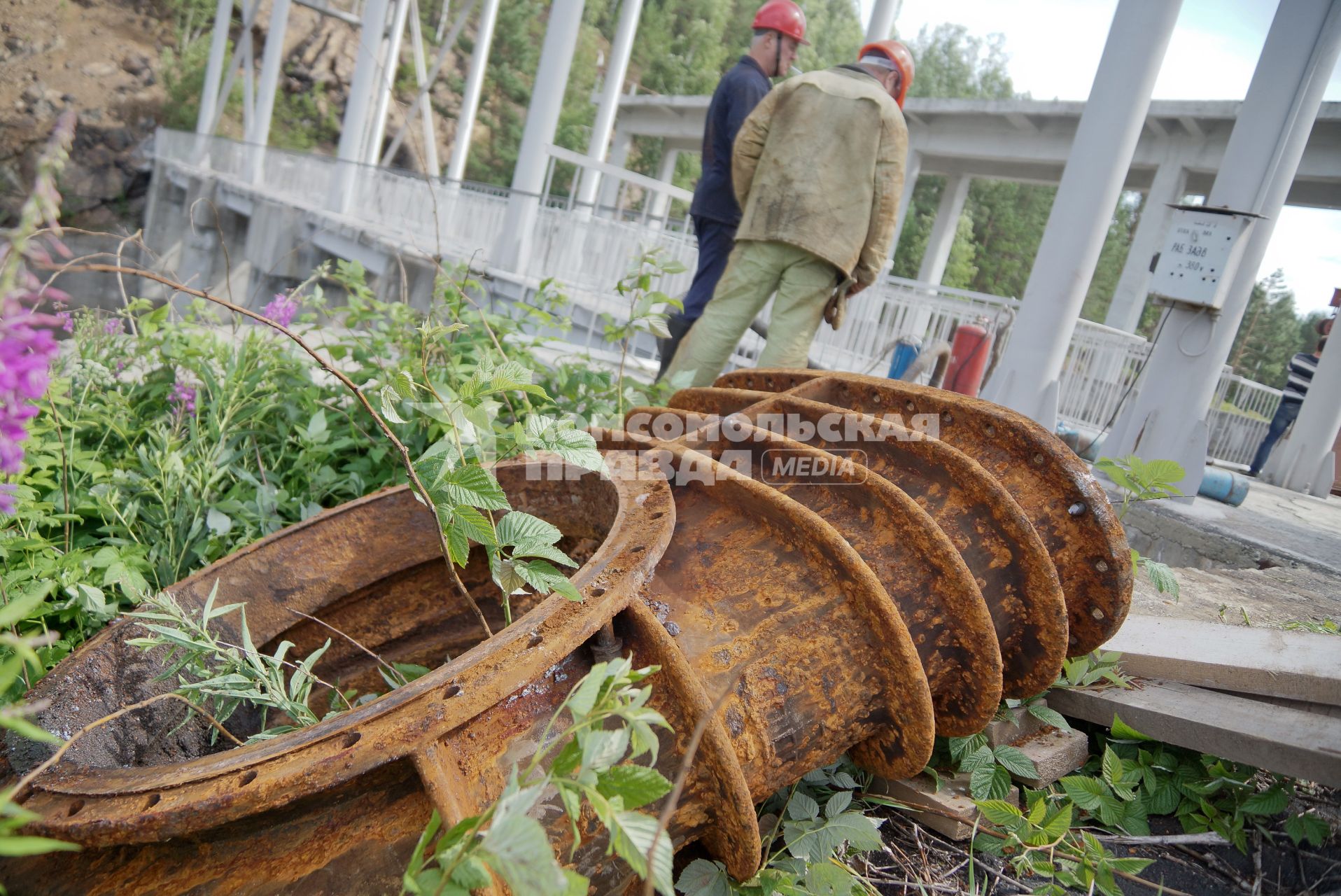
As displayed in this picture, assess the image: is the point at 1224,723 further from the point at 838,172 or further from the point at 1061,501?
the point at 838,172

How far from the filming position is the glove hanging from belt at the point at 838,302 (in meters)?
4.22

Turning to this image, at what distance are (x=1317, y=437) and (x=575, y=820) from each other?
463 inches

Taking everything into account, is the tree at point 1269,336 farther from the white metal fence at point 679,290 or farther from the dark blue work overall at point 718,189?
the dark blue work overall at point 718,189

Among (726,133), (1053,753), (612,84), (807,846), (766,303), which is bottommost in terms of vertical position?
(807,846)

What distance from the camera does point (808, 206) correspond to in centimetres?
398

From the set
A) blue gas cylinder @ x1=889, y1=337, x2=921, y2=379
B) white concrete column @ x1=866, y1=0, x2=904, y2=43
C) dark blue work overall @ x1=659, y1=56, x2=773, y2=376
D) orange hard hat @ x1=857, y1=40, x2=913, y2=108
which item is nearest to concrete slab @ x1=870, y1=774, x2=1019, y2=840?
dark blue work overall @ x1=659, y1=56, x2=773, y2=376

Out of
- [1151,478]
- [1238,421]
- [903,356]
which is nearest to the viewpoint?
[1151,478]

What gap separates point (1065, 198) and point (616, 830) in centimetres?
591

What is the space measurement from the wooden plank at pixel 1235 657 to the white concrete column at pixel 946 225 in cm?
1844

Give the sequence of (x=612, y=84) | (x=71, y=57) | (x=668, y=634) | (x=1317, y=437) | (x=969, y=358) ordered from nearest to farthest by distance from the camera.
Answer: (x=668, y=634) → (x=969, y=358) → (x=1317, y=437) → (x=612, y=84) → (x=71, y=57)

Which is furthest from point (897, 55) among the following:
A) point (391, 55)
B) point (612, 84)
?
point (391, 55)

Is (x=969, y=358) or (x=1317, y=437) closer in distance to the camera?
(x=969, y=358)

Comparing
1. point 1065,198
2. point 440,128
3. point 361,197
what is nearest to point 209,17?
point 440,128

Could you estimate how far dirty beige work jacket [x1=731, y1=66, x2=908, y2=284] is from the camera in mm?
3959
